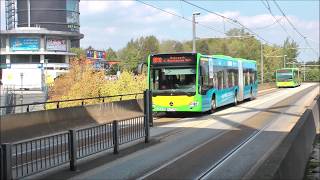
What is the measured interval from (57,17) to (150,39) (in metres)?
36.2

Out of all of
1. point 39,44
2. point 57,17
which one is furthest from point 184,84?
point 57,17

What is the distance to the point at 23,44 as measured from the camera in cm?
14025

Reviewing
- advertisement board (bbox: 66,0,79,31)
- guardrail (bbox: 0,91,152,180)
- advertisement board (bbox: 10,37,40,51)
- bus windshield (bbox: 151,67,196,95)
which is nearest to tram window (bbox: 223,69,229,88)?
bus windshield (bbox: 151,67,196,95)

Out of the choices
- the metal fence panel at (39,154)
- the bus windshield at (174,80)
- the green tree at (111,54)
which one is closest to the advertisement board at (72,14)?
the green tree at (111,54)

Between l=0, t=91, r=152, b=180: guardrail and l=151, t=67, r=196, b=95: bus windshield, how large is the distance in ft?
33.3

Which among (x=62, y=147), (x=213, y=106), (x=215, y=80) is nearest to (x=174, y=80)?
(x=213, y=106)

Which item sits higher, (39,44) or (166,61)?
(39,44)

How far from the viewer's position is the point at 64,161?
10539 millimetres

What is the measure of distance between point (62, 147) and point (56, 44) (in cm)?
13636

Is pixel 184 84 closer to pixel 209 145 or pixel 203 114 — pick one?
pixel 203 114

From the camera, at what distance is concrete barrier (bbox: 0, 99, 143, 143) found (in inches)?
585

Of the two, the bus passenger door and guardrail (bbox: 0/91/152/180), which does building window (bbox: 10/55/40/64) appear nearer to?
the bus passenger door

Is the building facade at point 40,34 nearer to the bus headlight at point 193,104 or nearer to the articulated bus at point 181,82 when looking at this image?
the articulated bus at point 181,82

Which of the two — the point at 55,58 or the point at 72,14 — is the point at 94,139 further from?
the point at 72,14
